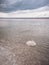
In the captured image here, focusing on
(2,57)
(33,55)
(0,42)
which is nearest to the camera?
(33,55)

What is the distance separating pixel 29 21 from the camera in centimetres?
166

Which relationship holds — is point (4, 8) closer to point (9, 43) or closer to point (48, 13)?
point (9, 43)

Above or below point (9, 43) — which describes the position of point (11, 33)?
above

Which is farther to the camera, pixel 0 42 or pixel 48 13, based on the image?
pixel 0 42

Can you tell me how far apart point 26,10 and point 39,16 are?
213 mm

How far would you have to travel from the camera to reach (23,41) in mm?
1625

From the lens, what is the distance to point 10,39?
1700mm

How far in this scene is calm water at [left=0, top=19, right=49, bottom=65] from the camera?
1.52m

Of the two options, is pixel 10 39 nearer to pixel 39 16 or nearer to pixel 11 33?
pixel 11 33

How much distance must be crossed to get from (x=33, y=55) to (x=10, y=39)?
419mm

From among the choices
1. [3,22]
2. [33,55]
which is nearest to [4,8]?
[3,22]

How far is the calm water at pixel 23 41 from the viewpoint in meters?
1.52

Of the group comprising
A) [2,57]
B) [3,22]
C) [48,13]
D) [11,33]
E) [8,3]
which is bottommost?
[2,57]

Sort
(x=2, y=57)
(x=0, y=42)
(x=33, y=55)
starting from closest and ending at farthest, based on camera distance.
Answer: (x=33, y=55) < (x=2, y=57) < (x=0, y=42)
